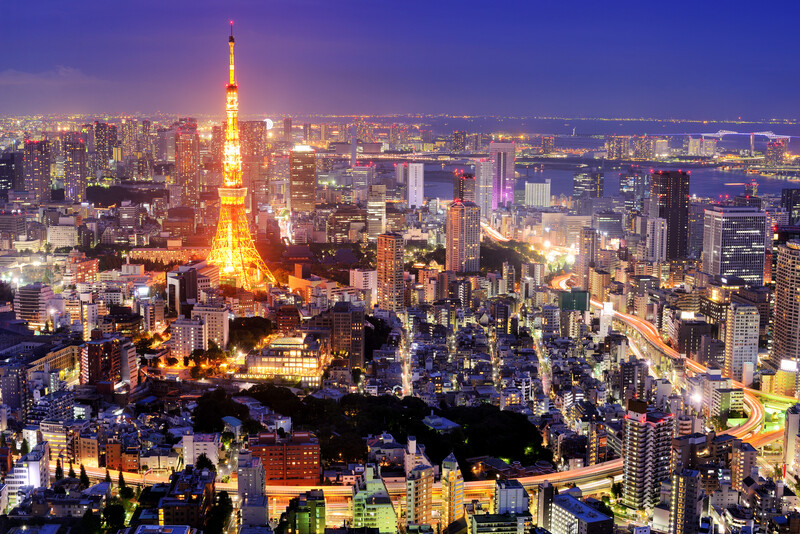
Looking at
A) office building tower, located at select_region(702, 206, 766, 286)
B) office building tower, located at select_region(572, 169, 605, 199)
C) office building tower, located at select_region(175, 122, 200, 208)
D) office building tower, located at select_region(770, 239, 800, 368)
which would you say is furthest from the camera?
office building tower, located at select_region(572, 169, 605, 199)

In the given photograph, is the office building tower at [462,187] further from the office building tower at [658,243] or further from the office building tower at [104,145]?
the office building tower at [104,145]

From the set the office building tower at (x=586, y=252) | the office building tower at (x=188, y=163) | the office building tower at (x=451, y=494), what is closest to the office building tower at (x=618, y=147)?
the office building tower at (x=586, y=252)

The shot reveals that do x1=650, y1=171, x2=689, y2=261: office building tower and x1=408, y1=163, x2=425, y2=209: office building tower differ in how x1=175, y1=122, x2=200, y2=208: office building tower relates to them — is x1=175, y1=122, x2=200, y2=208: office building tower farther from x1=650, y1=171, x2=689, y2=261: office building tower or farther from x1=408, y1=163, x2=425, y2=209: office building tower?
x1=650, y1=171, x2=689, y2=261: office building tower

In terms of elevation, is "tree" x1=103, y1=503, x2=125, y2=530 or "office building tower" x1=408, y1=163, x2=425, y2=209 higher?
"office building tower" x1=408, y1=163, x2=425, y2=209

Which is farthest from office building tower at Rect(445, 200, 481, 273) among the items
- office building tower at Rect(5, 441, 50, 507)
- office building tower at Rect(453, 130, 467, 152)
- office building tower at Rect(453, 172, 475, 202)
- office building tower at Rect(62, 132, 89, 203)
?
office building tower at Rect(453, 130, 467, 152)

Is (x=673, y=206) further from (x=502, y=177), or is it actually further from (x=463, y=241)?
(x=502, y=177)

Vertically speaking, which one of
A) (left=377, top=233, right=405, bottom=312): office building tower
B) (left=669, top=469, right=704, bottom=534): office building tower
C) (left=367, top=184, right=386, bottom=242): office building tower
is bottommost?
(left=669, top=469, right=704, bottom=534): office building tower

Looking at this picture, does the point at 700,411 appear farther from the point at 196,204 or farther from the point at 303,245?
the point at 196,204
